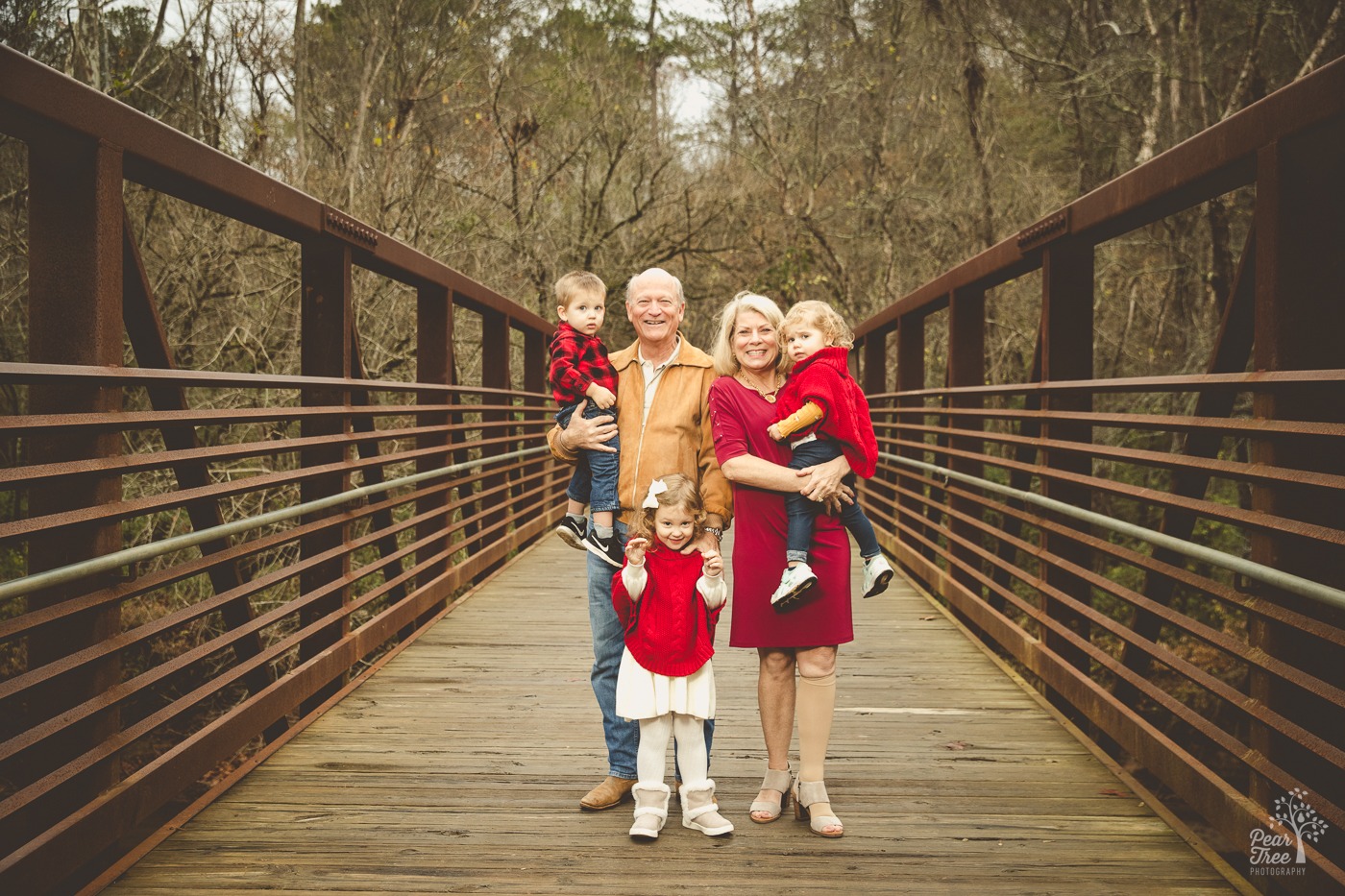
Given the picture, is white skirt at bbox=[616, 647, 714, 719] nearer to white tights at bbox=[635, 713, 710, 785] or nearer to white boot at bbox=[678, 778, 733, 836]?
white tights at bbox=[635, 713, 710, 785]

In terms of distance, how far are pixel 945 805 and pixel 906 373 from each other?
6067 mm

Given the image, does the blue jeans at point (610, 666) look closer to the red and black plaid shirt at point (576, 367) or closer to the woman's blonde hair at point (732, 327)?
the red and black plaid shirt at point (576, 367)

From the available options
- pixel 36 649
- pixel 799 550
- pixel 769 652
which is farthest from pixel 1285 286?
pixel 36 649

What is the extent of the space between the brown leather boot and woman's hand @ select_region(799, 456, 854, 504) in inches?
41.7

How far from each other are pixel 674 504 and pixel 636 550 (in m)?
0.17

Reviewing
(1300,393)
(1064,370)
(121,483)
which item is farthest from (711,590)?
(1064,370)

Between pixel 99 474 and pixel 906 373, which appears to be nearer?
pixel 99 474

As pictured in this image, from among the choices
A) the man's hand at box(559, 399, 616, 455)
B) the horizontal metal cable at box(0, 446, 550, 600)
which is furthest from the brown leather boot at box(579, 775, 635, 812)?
the horizontal metal cable at box(0, 446, 550, 600)

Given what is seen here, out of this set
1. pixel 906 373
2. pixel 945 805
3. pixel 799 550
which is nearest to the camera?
pixel 799 550

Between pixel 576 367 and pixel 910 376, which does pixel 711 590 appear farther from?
pixel 910 376

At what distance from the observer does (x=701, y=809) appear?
126 inches

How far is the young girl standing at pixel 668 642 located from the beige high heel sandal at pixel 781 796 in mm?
169

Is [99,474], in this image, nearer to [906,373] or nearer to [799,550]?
[799,550]

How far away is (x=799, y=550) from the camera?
321cm
